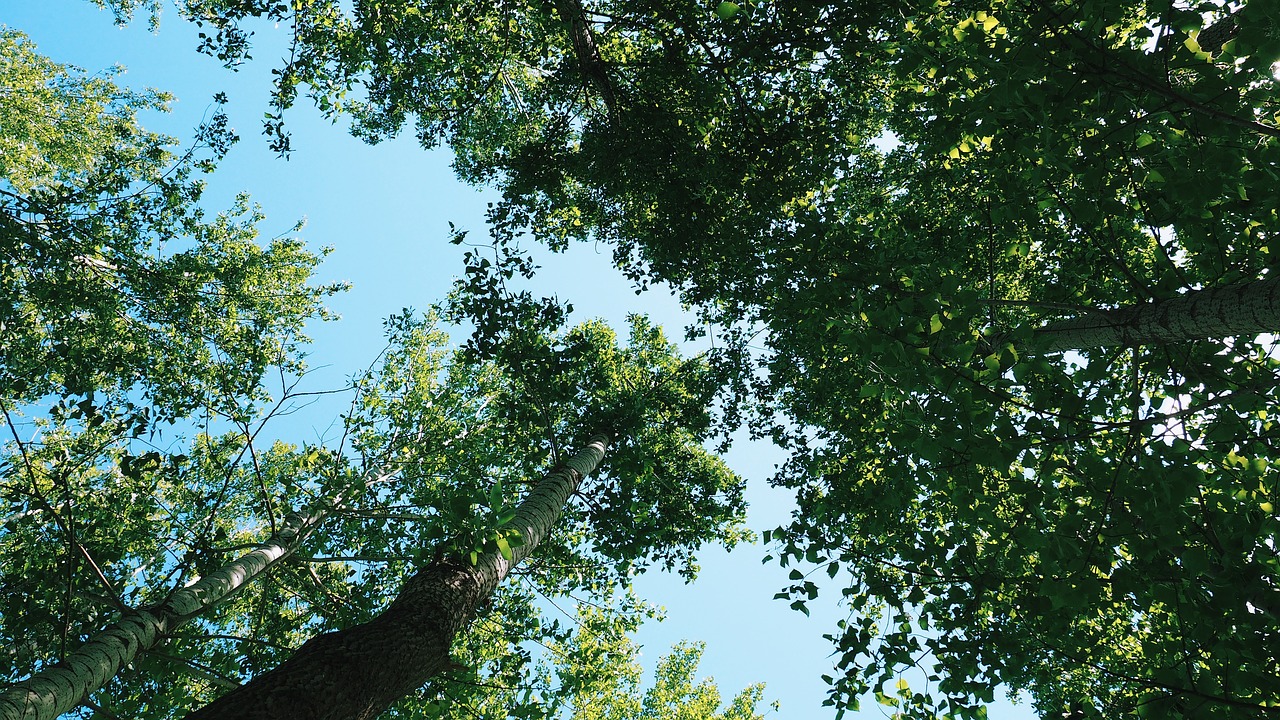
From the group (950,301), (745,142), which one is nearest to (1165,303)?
(950,301)

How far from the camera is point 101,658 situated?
10.8 feet

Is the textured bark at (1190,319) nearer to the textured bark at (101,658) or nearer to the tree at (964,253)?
the tree at (964,253)

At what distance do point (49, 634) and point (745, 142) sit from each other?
845cm

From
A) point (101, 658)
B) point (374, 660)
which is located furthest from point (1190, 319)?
point (101, 658)

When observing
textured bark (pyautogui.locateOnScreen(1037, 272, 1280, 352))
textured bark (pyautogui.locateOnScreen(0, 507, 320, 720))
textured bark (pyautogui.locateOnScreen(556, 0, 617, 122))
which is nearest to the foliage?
textured bark (pyautogui.locateOnScreen(0, 507, 320, 720))

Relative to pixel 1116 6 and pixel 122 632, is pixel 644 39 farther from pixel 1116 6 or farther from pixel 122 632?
pixel 122 632

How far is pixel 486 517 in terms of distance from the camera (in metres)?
2.87

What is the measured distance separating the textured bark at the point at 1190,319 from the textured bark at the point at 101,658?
5432mm

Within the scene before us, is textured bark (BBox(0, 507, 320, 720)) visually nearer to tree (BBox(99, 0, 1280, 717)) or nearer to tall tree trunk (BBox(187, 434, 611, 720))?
tall tree trunk (BBox(187, 434, 611, 720))

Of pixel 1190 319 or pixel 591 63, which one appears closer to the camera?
pixel 1190 319

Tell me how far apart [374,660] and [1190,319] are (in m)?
5.18

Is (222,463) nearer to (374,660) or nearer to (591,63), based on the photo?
(374,660)

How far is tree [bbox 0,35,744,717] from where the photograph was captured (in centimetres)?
418

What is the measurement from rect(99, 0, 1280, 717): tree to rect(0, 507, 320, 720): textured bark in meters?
4.58
